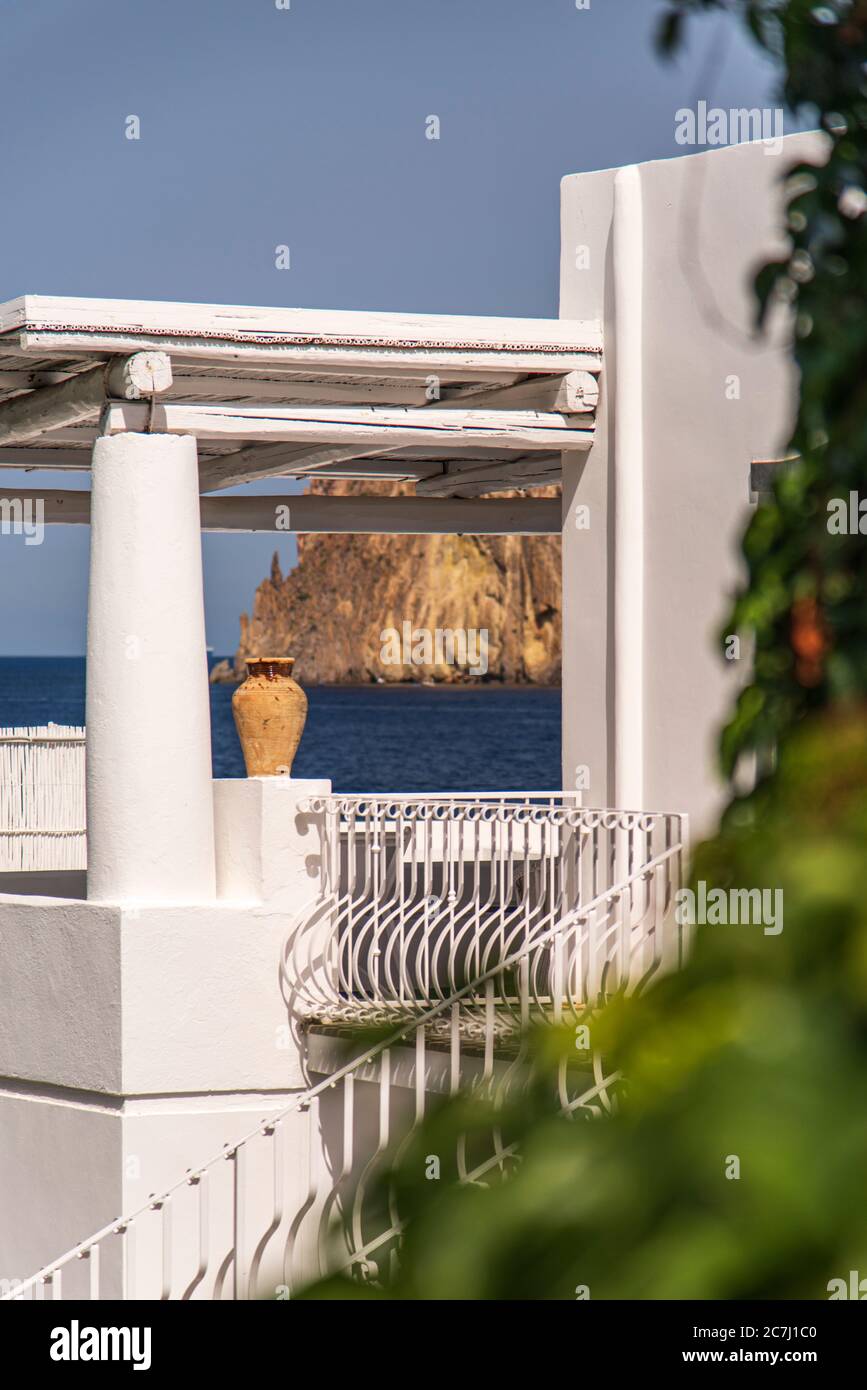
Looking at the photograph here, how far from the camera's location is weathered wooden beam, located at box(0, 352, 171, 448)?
343 inches

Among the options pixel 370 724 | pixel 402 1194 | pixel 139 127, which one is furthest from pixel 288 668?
pixel 370 724

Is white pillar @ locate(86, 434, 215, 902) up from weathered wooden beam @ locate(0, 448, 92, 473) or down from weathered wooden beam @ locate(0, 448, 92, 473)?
down

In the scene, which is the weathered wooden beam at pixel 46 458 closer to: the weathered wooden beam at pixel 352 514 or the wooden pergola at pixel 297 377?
the weathered wooden beam at pixel 352 514

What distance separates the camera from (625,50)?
3316 millimetres

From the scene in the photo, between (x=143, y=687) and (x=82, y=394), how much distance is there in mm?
1591

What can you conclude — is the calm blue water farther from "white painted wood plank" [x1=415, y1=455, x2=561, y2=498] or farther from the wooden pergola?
the wooden pergola

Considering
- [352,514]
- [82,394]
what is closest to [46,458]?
[352,514]

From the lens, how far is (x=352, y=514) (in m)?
13.4

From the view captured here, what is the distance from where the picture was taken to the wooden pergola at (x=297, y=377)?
8.68 metres

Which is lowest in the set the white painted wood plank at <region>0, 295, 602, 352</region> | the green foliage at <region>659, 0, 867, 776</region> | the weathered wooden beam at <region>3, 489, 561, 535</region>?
the green foliage at <region>659, 0, 867, 776</region>

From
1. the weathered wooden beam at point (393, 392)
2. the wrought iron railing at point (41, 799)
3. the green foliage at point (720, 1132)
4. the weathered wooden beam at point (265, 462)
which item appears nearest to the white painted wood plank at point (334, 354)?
the weathered wooden beam at point (393, 392)

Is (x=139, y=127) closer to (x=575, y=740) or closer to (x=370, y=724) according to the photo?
(x=575, y=740)

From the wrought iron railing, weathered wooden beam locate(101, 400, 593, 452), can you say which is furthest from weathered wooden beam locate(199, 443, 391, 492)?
the wrought iron railing

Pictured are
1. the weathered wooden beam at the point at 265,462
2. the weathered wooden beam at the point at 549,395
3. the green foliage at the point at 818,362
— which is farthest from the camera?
the weathered wooden beam at the point at 265,462
